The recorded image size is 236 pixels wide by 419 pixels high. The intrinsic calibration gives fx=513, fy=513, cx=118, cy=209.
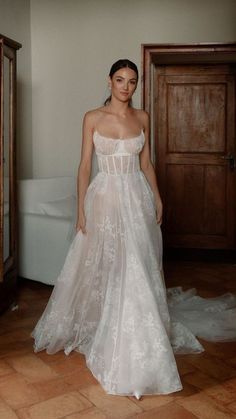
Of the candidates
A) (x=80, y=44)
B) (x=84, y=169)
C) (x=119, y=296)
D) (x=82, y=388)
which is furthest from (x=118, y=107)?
(x=80, y=44)

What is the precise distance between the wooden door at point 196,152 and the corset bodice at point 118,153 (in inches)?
105

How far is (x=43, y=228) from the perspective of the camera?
13.2 ft

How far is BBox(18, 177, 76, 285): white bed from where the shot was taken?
3.97 metres

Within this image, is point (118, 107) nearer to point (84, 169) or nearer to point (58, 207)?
point (84, 169)

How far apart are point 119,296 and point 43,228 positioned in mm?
1624

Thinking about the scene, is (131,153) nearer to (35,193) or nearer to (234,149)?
(35,193)

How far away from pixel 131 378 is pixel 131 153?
116 cm

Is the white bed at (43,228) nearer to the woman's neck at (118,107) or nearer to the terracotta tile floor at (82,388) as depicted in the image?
the terracotta tile floor at (82,388)

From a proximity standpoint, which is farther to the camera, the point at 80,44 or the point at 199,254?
the point at 199,254

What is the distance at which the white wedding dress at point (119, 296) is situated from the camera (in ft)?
7.79

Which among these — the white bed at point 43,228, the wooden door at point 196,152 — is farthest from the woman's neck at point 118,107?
the wooden door at point 196,152

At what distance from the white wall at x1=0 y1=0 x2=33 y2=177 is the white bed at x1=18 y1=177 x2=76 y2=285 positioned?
0.62m

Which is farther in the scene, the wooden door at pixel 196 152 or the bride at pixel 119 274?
the wooden door at pixel 196 152

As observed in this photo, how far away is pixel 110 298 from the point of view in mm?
2559
